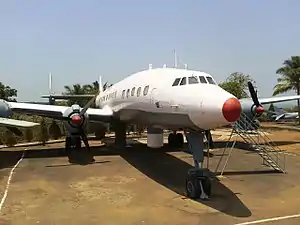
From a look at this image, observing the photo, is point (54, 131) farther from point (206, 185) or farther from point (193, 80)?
point (206, 185)

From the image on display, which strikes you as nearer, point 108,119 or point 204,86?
point 204,86

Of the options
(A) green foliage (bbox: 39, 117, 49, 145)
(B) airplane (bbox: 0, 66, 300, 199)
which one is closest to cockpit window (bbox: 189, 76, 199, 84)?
(B) airplane (bbox: 0, 66, 300, 199)

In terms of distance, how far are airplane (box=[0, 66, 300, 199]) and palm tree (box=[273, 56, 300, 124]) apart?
2740 cm

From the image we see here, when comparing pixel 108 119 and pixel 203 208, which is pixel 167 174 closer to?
pixel 203 208

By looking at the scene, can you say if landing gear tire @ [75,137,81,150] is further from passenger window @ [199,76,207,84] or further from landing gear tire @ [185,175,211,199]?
landing gear tire @ [185,175,211,199]

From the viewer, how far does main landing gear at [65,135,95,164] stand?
55.5ft

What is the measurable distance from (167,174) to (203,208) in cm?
447

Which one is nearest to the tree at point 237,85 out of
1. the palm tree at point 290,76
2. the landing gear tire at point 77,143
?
the palm tree at point 290,76

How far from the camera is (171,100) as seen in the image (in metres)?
11.5

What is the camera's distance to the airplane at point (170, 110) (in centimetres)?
939

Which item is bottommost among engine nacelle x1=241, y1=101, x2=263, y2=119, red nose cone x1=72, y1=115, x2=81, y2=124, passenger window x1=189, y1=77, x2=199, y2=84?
red nose cone x1=72, y1=115, x2=81, y2=124

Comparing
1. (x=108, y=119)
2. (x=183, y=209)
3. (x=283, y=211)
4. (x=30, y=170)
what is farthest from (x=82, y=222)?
(x=108, y=119)

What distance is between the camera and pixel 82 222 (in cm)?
792

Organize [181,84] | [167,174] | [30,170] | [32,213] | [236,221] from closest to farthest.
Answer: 1. [236,221]
2. [32,213]
3. [181,84]
4. [167,174]
5. [30,170]
